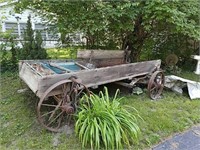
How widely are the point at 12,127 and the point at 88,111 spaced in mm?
1240

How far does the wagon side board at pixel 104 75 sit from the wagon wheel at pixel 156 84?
23 cm

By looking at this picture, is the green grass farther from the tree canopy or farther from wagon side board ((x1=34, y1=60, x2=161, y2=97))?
the tree canopy

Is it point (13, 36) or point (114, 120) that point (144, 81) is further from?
point (13, 36)

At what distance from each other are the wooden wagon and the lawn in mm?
201

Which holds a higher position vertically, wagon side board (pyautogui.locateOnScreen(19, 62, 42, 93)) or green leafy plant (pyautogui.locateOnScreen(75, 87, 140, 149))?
wagon side board (pyautogui.locateOnScreen(19, 62, 42, 93))

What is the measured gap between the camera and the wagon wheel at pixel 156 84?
422cm

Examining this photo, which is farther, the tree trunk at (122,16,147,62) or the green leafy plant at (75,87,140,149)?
the tree trunk at (122,16,147,62)

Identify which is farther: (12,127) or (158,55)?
(158,55)

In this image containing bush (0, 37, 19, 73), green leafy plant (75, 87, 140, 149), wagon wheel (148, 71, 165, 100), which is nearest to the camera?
green leafy plant (75, 87, 140, 149)

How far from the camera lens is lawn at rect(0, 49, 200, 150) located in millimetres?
2893

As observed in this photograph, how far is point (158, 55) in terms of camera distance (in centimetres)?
695

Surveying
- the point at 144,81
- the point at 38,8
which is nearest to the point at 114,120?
the point at 144,81

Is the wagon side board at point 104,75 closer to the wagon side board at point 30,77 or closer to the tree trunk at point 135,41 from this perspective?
the wagon side board at point 30,77

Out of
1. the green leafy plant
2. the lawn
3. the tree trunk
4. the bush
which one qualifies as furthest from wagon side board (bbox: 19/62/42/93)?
the tree trunk
